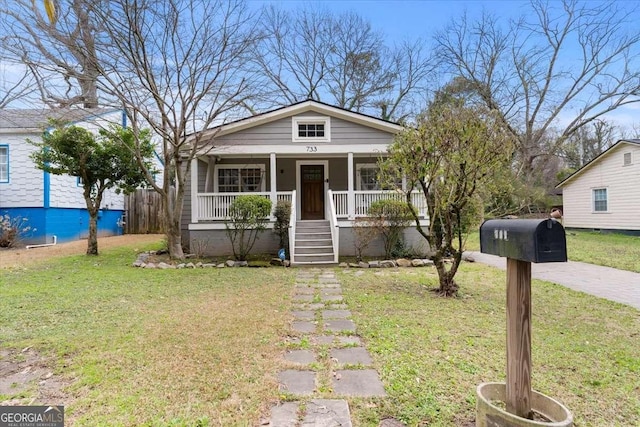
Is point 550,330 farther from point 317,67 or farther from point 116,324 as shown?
point 317,67

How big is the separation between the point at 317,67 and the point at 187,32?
54.8 ft

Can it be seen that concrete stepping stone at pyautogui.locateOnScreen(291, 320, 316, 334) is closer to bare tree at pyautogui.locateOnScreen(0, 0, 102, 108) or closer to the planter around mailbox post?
the planter around mailbox post

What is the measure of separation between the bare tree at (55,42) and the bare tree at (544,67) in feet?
74.5

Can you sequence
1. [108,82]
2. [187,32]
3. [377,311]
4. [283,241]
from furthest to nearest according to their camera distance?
[283,241], [187,32], [108,82], [377,311]

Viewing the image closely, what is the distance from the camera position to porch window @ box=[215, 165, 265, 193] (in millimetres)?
12695

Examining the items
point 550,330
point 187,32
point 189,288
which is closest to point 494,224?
point 550,330

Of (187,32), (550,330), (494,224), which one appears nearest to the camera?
(494,224)

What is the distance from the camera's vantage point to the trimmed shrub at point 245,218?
968cm

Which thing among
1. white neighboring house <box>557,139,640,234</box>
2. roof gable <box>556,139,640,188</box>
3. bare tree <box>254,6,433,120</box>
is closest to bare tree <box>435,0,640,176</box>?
bare tree <box>254,6,433,120</box>

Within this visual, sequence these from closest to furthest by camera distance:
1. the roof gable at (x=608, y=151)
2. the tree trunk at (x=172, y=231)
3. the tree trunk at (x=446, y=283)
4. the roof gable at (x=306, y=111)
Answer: the tree trunk at (x=446, y=283), the tree trunk at (x=172, y=231), the roof gable at (x=306, y=111), the roof gable at (x=608, y=151)

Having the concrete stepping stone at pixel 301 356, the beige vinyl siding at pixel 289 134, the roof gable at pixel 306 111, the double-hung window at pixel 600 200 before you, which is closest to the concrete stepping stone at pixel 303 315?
the concrete stepping stone at pixel 301 356

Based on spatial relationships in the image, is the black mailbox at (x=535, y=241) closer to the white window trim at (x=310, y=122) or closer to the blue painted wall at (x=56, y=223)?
the white window trim at (x=310, y=122)

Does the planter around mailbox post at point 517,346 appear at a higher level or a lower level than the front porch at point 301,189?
lower

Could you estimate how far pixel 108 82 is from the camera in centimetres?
845
